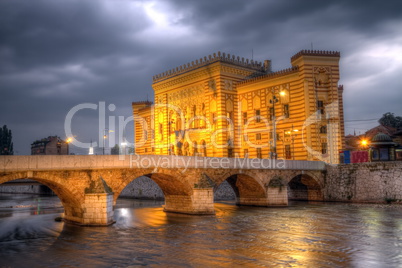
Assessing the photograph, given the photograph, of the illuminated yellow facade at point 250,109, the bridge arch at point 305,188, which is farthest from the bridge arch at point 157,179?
the bridge arch at point 305,188

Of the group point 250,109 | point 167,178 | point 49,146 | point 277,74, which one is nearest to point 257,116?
point 250,109

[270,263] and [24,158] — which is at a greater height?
[24,158]

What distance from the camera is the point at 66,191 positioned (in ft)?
83.7

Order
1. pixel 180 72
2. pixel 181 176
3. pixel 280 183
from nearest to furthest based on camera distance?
pixel 181 176 → pixel 280 183 → pixel 180 72

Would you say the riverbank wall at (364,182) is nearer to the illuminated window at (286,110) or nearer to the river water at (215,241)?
the river water at (215,241)

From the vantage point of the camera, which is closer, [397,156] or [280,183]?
[280,183]

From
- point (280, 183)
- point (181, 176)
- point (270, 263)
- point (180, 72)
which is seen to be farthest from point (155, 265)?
point (180, 72)

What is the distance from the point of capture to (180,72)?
56906mm

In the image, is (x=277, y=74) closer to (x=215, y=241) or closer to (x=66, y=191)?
(x=66, y=191)

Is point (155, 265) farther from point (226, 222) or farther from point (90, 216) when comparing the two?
point (226, 222)

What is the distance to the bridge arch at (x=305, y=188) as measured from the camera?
1688 inches

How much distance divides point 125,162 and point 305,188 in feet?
81.4

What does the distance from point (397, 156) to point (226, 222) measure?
2402 cm

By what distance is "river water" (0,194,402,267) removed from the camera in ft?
54.1
